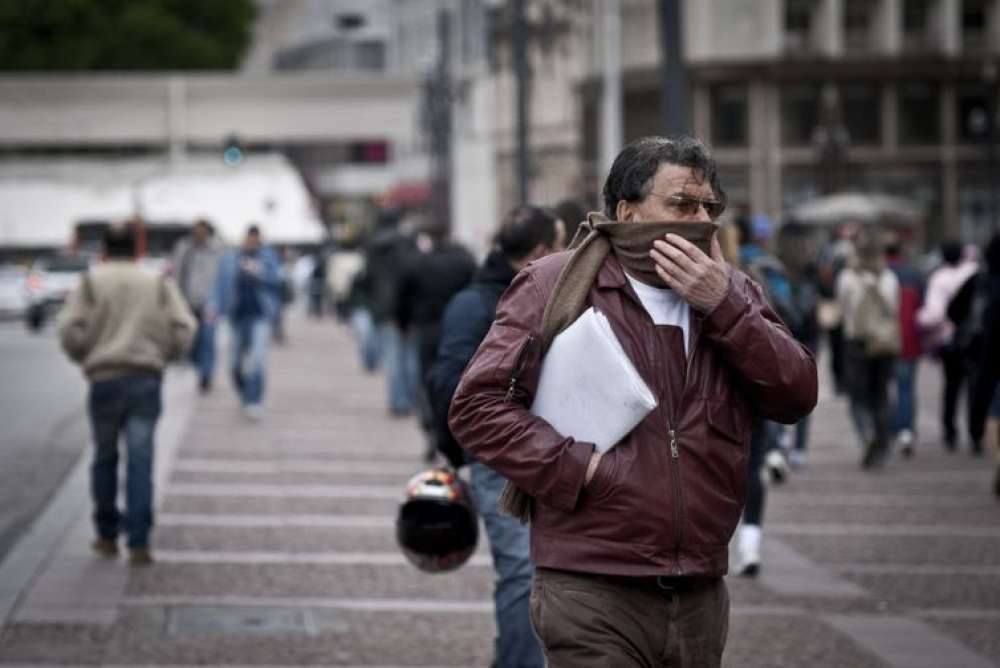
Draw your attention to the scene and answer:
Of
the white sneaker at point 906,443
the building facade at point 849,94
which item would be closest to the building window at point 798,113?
the building facade at point 849,94

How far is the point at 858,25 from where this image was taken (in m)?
66.4

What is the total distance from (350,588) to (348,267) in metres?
24.2

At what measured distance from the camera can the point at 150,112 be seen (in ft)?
268

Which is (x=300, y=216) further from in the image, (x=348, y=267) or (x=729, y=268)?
(x=729, y=268)

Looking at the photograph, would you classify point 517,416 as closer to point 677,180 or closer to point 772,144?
point 677,180

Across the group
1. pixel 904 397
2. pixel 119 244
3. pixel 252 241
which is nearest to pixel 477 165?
pixel 252 241

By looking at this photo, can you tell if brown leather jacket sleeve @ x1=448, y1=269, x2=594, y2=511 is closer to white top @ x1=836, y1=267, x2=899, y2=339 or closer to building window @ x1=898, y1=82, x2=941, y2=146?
white top @ x1=836, y1=267, x2=899, y2=339

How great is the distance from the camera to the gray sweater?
38.5 ft

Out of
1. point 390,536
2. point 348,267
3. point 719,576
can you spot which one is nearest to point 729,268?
point 719,576

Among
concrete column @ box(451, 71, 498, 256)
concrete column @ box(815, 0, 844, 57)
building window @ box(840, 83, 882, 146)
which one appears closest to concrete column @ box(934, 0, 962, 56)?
building window @ box(840, 83, 882, 146)

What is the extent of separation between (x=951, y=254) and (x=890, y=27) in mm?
46134

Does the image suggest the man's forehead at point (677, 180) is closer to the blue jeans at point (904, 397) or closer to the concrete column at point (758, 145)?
the blue jeans at point (904, 397)

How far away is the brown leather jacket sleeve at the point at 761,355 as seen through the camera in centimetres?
524

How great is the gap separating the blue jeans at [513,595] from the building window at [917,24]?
193 feet
